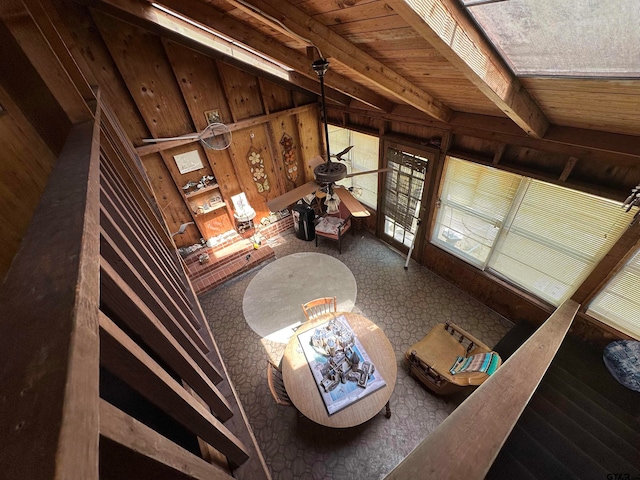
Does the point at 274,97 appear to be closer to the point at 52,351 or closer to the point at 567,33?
the point at 567,33

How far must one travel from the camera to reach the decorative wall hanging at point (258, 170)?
525cm

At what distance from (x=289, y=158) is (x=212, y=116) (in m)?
1.74

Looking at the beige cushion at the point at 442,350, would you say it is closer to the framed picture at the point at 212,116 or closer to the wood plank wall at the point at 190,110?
the wood plank wall at the point at 190,110

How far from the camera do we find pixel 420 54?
2.11 metres

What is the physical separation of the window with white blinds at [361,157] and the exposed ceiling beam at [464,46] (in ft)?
9.87

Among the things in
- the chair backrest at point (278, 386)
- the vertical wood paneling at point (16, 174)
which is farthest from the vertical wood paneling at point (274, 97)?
the chair backrest at point (278, 386)

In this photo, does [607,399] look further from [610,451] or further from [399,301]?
[399,301]

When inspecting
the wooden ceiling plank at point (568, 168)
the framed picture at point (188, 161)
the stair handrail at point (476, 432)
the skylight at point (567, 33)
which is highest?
the skylight at point (567, 33)

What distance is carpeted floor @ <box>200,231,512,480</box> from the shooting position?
286 cm

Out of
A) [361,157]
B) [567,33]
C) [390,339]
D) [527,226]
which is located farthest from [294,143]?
[567,33]

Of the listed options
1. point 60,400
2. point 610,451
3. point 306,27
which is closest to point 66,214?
point 60,400

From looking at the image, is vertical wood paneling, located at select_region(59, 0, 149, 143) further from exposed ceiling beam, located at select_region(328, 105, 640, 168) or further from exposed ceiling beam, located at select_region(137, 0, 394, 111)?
exposed ceiling beam, located at select_region(328, 105, 640, 168)

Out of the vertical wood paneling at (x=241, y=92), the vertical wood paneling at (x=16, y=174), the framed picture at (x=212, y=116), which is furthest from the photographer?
the framed picture at (x=212, y=116)

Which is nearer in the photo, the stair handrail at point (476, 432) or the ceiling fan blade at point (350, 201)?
the stair handrail at point (476, 432)
